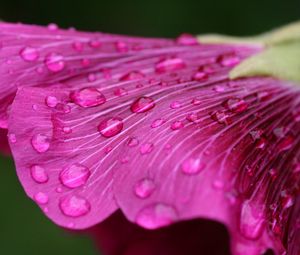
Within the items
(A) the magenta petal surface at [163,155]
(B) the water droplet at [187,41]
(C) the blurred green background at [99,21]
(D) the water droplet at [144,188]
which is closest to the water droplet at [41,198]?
(A) the magenta petal surface at [163,155]

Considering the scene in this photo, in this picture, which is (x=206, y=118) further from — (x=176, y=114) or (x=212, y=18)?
(x=212, y=18)

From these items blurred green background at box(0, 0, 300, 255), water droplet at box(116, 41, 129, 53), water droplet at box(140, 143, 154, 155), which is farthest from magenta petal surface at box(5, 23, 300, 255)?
blurred green background at box(0, 0, 300, 255)

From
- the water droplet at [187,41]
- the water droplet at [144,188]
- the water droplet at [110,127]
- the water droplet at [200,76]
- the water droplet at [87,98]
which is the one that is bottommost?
the water droplet at [144,188]

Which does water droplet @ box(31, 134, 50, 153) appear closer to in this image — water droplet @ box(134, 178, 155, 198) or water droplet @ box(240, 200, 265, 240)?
water droplet @ box(134, 178, 155, 198)

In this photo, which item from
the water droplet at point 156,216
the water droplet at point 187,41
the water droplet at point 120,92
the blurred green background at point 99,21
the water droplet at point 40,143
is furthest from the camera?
→ the blurred green background at point 99,21

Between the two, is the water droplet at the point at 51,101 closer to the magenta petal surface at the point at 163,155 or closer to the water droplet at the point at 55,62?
the magenta petal surface at the point at 163,155
